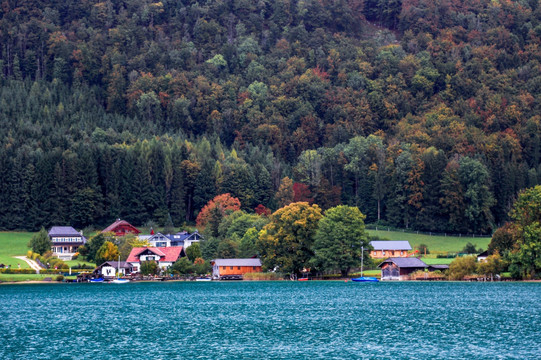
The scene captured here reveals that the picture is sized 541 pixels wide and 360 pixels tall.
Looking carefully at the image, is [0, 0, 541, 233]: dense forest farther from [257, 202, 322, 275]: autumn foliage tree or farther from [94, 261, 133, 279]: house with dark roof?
[257, 202, 322, 275]: autumn foliage tree

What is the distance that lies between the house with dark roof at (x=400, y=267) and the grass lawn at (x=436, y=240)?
21716 millimetres

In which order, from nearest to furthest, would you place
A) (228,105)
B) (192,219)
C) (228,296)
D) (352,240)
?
1. (228,296)
2. (352,240)
3. (192,219)
4. (228,105)

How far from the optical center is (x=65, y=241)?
135 meters

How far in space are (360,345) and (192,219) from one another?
110867mm

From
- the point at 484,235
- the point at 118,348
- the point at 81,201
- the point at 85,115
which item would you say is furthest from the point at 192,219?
the point at 118,348

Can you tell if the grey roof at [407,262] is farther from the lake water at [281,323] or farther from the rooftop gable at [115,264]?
the rooftop gable at [115,264]

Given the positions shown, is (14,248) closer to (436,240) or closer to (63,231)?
(63,231)

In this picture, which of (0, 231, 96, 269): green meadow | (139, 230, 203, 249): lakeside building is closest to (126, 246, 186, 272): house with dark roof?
(0, 231, 96, 269): green meadow

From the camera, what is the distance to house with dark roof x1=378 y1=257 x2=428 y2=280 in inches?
4242

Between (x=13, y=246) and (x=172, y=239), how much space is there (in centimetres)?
2496

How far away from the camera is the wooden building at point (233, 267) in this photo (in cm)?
11738

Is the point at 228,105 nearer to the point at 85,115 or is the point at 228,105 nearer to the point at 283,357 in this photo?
→ the point at 85,115

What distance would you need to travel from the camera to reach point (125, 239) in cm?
13238

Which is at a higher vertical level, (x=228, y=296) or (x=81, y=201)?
(x=81, y=201)
